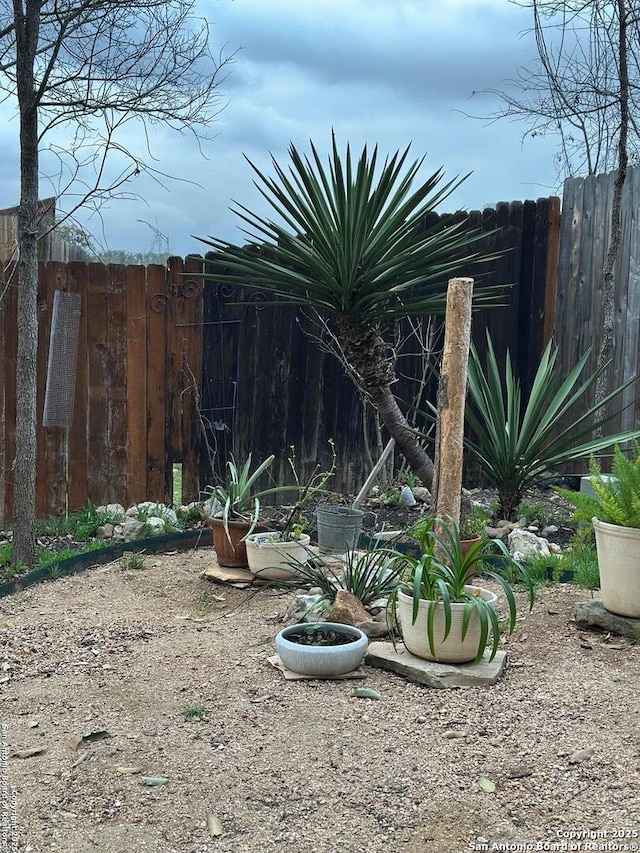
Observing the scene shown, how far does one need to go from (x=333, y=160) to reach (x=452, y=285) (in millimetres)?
1305

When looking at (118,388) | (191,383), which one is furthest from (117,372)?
(191,383)

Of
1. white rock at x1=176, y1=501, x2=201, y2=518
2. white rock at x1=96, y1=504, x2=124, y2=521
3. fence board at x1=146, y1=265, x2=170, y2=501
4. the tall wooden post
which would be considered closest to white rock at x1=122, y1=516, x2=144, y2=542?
white rock at x1=96, y1=504, x2=124, y2=521

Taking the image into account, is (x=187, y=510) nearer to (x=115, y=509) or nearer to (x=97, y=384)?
(x=115, y=509)

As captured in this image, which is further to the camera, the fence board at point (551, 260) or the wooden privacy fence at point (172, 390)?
the fence board at point (551, 260)

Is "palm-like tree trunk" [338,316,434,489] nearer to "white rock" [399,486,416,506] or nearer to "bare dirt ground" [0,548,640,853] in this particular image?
"white rock" [399,486,416,506]

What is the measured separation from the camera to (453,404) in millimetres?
3539

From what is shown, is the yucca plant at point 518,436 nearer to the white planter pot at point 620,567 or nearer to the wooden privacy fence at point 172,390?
the wooden privacy fence at point 172,390

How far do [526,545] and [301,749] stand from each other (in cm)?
255

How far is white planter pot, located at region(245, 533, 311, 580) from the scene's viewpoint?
4344mm

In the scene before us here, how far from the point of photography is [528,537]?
4.84 meters

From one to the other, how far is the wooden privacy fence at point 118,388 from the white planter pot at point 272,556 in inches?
74.5

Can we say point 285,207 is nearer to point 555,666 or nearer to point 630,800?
point 555,666

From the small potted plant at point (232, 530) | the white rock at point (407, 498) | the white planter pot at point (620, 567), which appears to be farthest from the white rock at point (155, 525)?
the white planter pot at point (620, 567)

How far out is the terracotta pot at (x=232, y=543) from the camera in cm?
457
